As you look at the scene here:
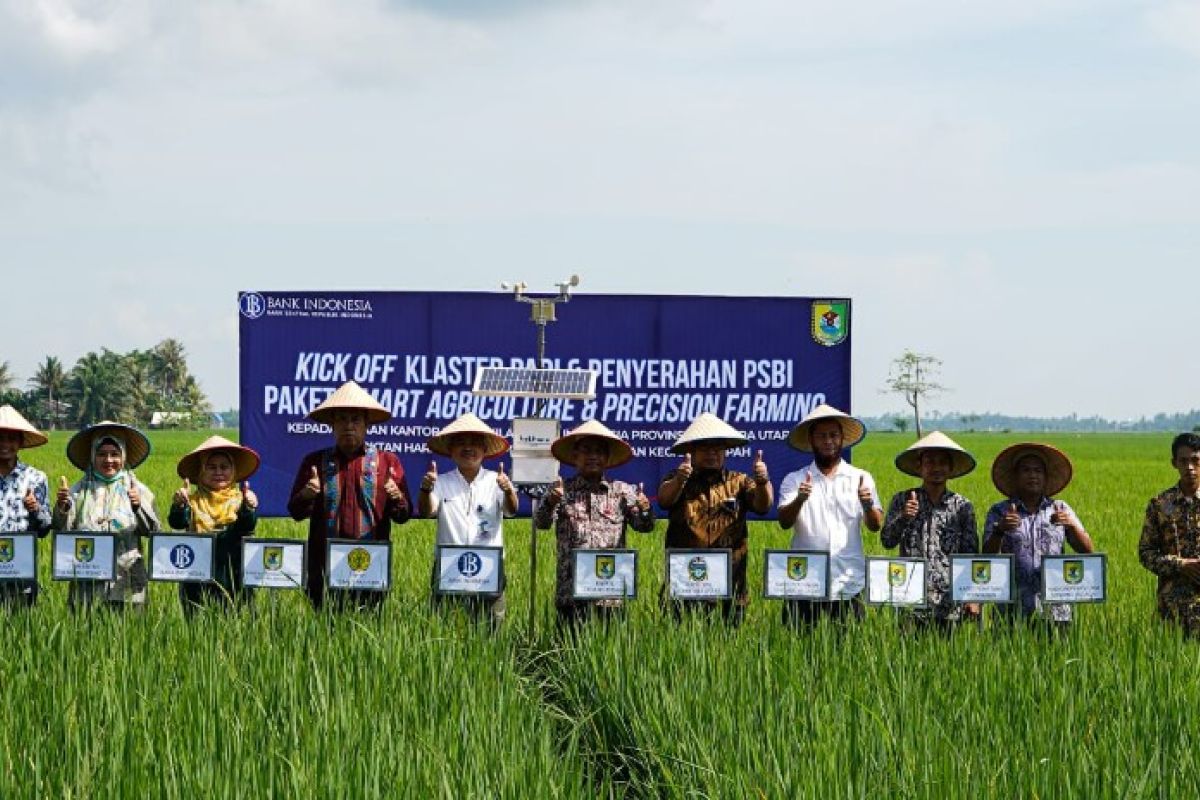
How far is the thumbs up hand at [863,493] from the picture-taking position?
666cm

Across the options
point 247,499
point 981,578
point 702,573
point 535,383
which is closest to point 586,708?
point 702,573

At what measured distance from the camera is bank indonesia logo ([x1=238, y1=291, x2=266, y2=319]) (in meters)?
10.7

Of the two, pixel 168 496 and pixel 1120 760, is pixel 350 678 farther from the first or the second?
pixel 168 496

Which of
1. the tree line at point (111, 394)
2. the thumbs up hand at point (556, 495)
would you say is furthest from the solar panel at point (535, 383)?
the tree line at point (111, 394)

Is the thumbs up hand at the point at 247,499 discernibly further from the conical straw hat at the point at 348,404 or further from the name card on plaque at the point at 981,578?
the name card on plaque at the point at 981,578

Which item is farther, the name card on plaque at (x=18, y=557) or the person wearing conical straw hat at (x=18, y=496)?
the person wearing conical straw hat at (x=18, y=496)

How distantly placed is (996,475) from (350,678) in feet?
11.4

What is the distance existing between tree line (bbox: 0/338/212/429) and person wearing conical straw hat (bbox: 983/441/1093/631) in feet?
260

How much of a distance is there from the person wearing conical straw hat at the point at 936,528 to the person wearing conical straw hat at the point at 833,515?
0.16 m

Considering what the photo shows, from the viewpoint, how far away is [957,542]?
6.56 m

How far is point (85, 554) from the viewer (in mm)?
6449

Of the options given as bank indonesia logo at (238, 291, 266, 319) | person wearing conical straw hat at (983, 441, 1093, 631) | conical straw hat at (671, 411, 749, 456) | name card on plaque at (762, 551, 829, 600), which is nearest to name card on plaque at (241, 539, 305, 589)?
conical straw hat at (671, 411, 749, 456)

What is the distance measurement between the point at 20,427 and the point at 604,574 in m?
2.91

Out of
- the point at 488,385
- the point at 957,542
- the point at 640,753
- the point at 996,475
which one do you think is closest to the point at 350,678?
the point at 640,753
